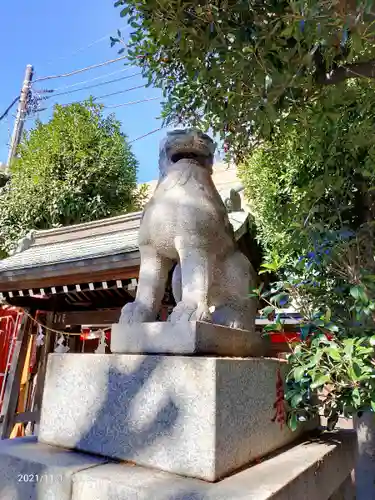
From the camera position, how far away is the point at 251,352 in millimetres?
2049

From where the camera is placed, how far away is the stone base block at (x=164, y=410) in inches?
57.1

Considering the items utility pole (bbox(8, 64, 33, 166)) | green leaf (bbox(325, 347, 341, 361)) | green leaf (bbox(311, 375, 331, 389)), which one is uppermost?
utility pole (bbox(8, 64, 33, 166))

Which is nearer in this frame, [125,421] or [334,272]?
[125,421]

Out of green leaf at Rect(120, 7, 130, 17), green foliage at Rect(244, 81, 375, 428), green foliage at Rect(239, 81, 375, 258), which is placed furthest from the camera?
green leaf at Rect(120, 7, 130, 17)

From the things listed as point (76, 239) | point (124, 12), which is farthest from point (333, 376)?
point (76, 239)

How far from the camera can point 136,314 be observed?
186cm

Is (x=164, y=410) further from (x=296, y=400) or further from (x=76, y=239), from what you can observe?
(x=76, y=239)

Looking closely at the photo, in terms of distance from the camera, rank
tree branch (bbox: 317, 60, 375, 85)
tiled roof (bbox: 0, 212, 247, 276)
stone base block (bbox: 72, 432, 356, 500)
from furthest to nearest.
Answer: tiled roof (bbox: 0, 212, 247, 276)
tree branch (bbox: 317, 60, 375, 85)
stone base block (bbox: 72, 432, 356, 500)

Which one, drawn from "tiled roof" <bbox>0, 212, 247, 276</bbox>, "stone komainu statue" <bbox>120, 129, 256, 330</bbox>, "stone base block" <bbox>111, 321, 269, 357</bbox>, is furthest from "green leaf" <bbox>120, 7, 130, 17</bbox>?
"tiled roof" <bbox>0, 212, 247, 276</bbox>

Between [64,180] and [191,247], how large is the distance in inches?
343

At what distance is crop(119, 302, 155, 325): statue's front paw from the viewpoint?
6.04ft

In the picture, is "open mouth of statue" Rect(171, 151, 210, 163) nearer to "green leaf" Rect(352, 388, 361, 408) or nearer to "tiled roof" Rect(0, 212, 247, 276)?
"green leaf" Rect(352, 388, 361, 408)

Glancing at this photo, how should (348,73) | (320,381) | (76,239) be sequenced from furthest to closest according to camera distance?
(76,239) → (348,73) → (320,381)
